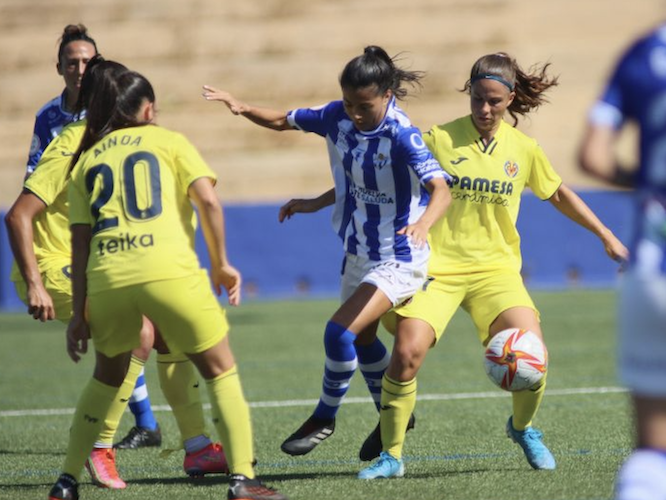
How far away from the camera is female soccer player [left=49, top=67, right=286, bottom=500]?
4.47m

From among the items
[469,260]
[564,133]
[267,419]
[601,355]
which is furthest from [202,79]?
[469,260]

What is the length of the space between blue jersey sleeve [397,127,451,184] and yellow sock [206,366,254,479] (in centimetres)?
130

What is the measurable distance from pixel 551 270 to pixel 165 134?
15832 mm

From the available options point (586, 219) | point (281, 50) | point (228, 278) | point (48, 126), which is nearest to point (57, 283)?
point (48, 126)

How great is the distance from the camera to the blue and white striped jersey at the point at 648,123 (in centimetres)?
328

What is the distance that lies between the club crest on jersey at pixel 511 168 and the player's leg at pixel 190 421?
176 centimetres

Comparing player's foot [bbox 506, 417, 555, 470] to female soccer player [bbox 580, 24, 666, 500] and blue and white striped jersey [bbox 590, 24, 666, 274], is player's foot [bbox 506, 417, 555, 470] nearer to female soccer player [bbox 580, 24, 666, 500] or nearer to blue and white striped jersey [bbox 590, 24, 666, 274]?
female soccer player [bbox 580, 24, 666, 500]

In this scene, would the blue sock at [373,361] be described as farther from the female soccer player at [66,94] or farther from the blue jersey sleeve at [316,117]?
the female soccer player at [66,94]

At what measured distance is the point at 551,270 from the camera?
65.2 ft

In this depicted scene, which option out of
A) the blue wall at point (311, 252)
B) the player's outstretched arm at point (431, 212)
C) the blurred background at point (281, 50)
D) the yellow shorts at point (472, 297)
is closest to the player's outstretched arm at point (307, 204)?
the yellow shorts at point (472, 297)

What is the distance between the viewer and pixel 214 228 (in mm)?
4430

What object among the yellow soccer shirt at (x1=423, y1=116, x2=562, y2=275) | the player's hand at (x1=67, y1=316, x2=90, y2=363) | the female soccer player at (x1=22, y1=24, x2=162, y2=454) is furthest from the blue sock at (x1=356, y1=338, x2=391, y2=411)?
the female soccer player at (x1=22, y1=24, x2=162, y2=454)

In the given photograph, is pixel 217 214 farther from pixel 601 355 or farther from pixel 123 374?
pixel 601 355

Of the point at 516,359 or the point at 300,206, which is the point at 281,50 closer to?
the point at 300,206
